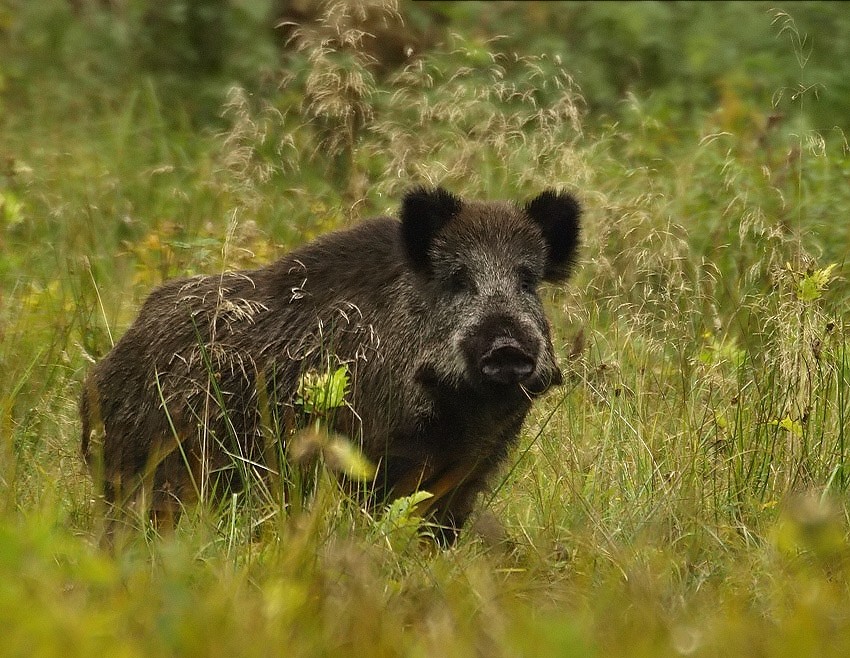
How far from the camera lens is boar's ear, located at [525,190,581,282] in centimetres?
517

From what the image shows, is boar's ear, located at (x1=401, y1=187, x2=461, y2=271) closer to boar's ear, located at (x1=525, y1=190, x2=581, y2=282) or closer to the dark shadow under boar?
the dark shadow under boar

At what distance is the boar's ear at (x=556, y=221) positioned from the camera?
5.17 metres

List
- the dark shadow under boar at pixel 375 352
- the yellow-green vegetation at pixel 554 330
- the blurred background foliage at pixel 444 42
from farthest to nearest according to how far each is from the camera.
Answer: the blurred background foliage at pixel 444 42, the dark shadow under boar at pixel 375 352, the yellow-green vegetation at pixel 554 330

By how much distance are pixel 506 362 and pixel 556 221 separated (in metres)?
0.81

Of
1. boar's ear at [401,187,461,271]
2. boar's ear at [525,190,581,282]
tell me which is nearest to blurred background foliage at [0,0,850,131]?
boar's ear at [525,190,581,282]

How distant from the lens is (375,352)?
4.96 meters

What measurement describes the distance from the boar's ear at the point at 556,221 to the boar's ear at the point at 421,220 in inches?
13.7

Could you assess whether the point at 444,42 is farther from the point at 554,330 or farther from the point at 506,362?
the point at 506,362

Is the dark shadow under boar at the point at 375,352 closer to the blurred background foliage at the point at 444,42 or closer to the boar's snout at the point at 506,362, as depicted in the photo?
the boar's snout at the point at 506,362

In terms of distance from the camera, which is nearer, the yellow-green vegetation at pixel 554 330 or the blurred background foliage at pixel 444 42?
the yellow-green vegetation at pixel 554 330

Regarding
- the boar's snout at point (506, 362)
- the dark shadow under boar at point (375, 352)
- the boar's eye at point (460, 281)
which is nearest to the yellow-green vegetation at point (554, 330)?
the dark shadow under boar at point (375, 352)

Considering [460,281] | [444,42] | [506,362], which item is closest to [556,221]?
[460,281]

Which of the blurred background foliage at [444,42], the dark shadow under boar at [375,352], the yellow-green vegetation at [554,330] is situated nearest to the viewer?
the yellow-green vegetation at [554,330]

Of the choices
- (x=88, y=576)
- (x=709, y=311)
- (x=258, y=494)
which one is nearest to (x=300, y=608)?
(x=88, y=576)
